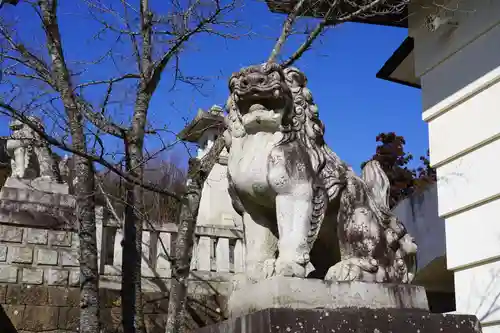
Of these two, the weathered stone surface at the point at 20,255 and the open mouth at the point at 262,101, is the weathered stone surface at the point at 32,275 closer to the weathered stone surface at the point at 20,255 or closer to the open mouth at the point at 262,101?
the weathered stone surface at the point at 20,255

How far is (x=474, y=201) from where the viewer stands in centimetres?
635

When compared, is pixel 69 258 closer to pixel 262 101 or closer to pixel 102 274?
pixel 102 274

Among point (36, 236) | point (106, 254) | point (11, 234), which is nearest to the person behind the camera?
point (11, 234)

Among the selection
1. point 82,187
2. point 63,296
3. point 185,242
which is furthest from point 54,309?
point 185,242

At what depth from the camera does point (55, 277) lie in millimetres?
8578

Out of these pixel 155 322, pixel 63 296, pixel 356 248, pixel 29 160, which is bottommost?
pixel 155 322

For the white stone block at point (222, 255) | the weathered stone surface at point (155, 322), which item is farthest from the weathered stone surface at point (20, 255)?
the white stone block at point (222, 255)

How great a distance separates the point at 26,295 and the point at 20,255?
57 centimetres

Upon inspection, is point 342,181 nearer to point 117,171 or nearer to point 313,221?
point 313,221

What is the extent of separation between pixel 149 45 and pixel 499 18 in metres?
4.76

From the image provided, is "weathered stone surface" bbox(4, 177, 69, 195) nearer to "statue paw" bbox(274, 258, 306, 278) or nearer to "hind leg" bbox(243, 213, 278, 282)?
"hind leg" bbox(243, 213, 278, 282)

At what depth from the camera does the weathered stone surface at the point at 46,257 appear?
337 inches

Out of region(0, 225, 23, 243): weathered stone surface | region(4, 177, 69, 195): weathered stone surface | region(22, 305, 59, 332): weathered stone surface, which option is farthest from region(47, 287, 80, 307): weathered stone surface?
region(4, 177, 69, 195): weathered stone surface

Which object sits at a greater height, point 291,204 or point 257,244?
point 291,204
